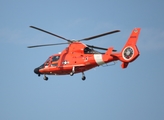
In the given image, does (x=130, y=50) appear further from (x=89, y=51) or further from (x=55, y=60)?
(x=55, y=60)

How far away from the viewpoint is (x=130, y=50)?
74.9 meters

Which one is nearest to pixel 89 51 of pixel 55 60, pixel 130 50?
pixel 55 60

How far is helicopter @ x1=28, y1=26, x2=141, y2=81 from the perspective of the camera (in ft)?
247

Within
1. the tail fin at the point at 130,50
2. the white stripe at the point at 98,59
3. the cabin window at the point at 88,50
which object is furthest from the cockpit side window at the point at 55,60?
the tail fin at the point at 130,50

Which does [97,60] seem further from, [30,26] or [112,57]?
[30,26]

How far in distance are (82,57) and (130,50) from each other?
23.2 feet

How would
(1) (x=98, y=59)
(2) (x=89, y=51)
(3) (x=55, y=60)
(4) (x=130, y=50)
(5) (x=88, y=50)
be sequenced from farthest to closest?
1. (3) (x=55, y=60)
2. (5) (x=88, y=50)
3. (2) (x=89, y=51)
4. (1) (x=98, y=59)
5. (4) (x=130, y=50)

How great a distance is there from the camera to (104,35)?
256 feet

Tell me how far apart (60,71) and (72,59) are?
2723 mm

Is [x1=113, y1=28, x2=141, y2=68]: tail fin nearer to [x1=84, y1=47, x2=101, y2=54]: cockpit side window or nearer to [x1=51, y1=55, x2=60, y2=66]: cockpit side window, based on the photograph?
[x1=84, y1=47, x2=101, y2=54]: cockpit side window

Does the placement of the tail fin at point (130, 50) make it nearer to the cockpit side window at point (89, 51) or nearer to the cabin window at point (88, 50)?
the cockpit side window at point (89, 51)

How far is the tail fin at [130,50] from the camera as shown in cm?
7462

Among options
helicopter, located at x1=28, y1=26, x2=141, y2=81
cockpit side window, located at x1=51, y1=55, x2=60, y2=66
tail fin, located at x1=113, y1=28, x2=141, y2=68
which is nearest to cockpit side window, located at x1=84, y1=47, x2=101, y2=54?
helicopter, located at x1=28, y1=26, x2=141, y2=81

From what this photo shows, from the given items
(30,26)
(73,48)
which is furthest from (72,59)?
(30,26)
